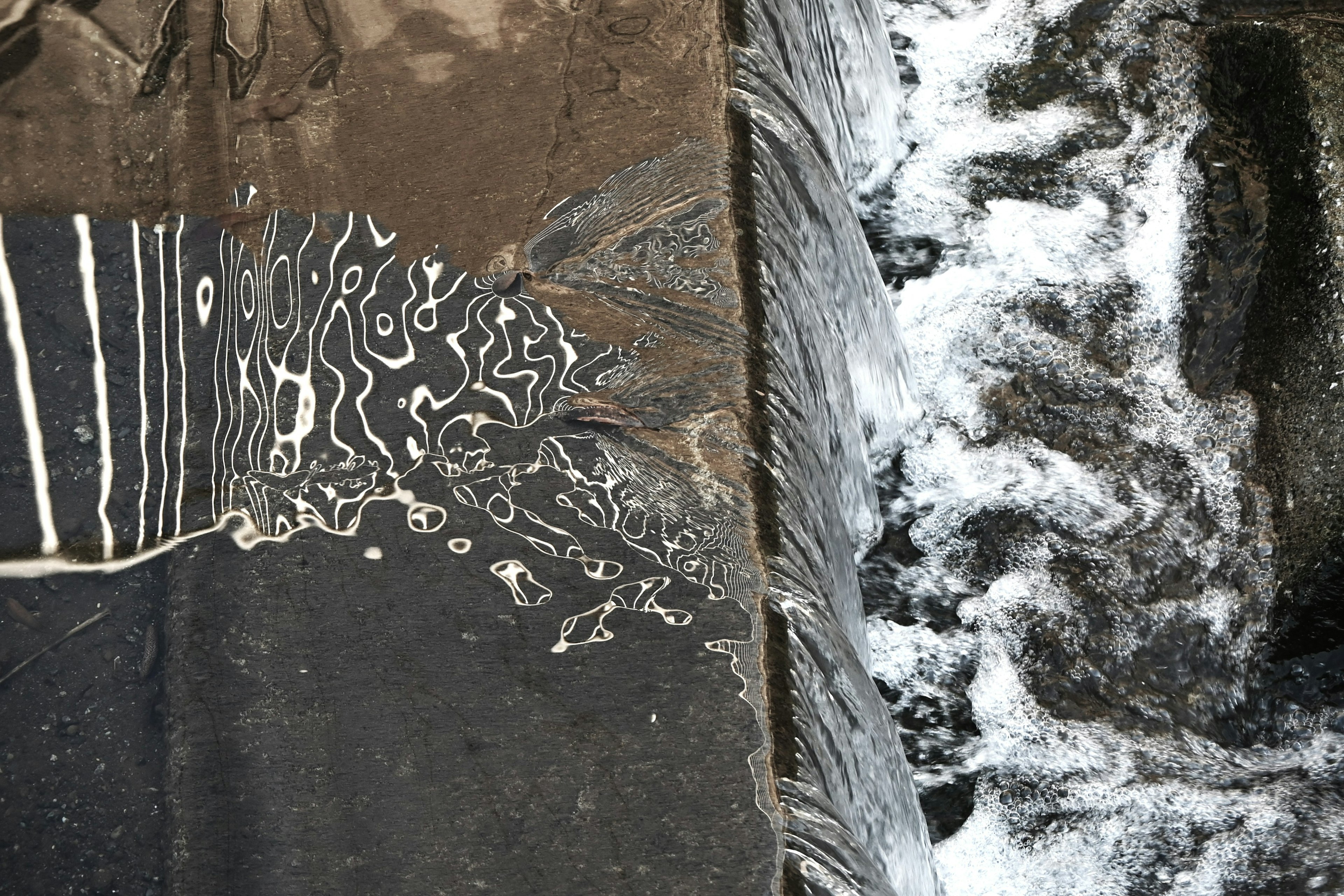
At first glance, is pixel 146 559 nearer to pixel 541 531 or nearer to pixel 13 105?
pixel 541 531

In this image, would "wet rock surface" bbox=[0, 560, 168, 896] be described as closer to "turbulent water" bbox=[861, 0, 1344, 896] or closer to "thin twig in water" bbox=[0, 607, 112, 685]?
"thin twig in water" bbox=[0, 607, 112, 685]

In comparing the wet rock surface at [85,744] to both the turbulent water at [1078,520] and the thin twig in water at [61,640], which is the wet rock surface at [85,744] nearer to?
the thin twig in water at [61,640]

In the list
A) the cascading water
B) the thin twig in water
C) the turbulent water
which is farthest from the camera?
the turbulent water

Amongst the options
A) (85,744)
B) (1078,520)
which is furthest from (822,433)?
(85,744)

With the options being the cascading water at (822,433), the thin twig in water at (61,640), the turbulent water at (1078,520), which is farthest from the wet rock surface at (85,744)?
the turbulent water at (1078,520)

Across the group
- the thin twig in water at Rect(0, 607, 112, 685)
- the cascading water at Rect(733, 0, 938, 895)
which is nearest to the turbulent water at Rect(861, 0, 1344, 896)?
the cascading water at Rect(733, 0, 938, 895)

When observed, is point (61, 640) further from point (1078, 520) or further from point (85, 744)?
point (1078, 520)

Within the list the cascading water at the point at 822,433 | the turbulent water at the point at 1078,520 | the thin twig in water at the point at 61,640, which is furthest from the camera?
the turbulent water at the point at 1078,520
